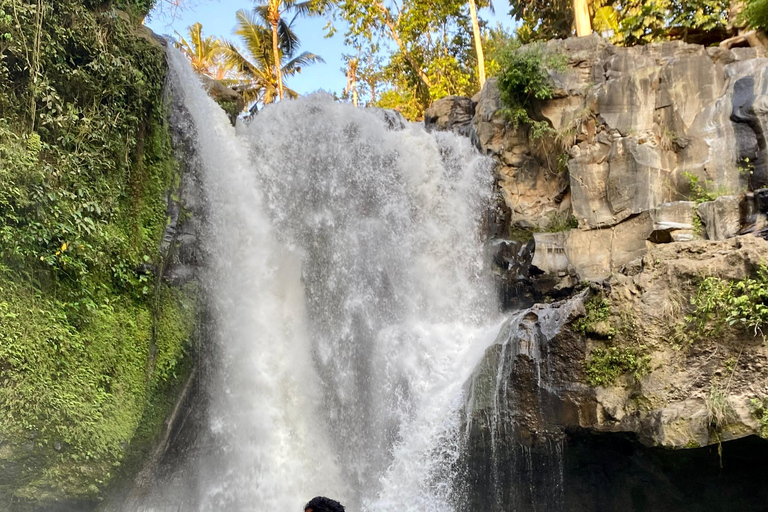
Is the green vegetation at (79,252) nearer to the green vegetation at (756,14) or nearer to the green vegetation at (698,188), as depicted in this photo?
the green vegetation at (698,188)

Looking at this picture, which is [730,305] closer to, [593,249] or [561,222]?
[593,249]

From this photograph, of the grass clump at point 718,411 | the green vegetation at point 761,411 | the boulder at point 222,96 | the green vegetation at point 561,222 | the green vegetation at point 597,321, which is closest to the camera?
the green vegetation at point 761,411

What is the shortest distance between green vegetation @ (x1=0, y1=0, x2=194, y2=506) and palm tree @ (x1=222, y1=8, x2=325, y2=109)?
1535 centimetres

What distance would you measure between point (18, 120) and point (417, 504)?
7.75 m

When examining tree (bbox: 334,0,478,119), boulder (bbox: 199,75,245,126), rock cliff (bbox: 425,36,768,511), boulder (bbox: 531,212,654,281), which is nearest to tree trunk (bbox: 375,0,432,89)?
tree (bbox: 334,0,478,119)

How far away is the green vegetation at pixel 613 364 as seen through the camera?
6.65 meters

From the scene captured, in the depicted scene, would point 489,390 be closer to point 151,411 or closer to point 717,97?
point 151,411

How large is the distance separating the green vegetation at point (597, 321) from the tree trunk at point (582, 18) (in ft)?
38.4

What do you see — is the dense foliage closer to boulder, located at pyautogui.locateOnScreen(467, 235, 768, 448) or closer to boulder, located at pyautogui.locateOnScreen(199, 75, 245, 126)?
boulder, located at pyautogui.locateOnScreen(467, 235, 768, 448)

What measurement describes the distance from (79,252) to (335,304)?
4.43 metres

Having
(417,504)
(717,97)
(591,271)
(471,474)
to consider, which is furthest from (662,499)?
(717,97)

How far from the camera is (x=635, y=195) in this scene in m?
10.6

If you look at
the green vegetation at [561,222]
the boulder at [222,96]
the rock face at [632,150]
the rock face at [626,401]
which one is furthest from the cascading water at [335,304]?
the green vegetation at [561,222]

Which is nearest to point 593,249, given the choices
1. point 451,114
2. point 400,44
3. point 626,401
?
point 626,401
